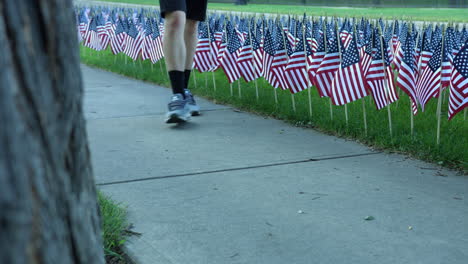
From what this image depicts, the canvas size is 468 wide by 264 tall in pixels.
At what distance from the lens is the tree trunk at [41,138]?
122cm

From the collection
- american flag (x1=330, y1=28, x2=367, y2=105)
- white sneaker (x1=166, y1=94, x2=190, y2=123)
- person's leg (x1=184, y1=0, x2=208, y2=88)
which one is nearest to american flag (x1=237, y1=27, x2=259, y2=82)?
person's leg (x1=184, y1=0, x2=208, y2=88)

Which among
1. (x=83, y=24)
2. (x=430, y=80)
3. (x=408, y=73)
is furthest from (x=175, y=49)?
(x=83, y=24)

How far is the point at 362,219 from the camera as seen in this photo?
140 inches

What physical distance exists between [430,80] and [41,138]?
16.9 ft

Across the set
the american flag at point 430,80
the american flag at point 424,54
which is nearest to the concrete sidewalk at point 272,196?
the american flag at point 430,80

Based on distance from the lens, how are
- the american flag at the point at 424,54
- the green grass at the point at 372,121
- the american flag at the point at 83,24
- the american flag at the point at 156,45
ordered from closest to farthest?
the green grass at the point at 372,121, the american flag at the point at 424,54, the american flag at the point at 156,45, the american flag at the point at 83,24

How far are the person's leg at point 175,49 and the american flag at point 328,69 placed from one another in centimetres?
130

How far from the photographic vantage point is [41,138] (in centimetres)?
131

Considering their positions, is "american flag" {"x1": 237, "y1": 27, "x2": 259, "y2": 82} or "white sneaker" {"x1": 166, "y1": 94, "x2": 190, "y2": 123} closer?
"white sneaker" {"x1": 166, "y1": 94, "x2": 190, "y2": 123}

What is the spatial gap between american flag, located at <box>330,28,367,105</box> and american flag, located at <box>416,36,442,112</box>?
0.52 metres

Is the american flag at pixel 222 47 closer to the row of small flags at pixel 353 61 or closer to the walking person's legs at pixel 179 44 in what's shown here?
the row of small flags at pixel 353 61

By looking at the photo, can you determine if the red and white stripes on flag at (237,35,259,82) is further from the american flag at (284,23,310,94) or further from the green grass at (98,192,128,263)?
the green grass at (98,192,128,263)

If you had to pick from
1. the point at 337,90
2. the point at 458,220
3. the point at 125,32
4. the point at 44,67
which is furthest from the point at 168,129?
the point at 125,32

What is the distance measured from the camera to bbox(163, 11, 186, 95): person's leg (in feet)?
20.2
